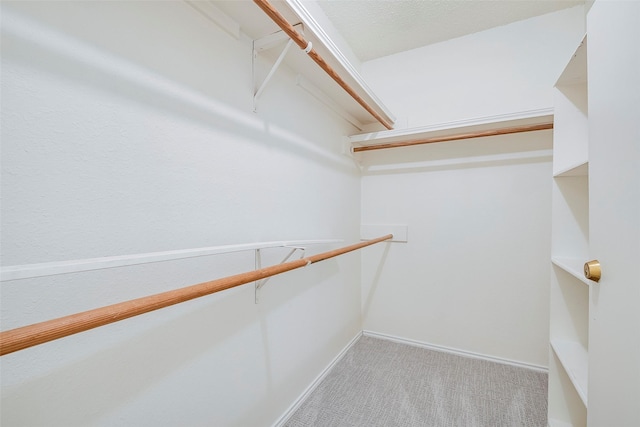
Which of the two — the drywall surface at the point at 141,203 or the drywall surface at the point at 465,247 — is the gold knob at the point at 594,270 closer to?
the drywall surface at the point at 141,203

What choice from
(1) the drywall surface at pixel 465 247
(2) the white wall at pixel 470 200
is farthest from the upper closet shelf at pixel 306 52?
(1) the drywall surface at pixel 465 247

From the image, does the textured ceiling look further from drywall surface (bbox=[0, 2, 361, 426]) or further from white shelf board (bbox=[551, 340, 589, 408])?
white shelf board (bbox=[551, 340, 589, 408])

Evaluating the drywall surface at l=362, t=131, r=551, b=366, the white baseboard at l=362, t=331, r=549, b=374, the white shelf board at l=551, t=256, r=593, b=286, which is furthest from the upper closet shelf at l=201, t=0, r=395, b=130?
the white baseboard at l=362, t=331, r=549, b=374

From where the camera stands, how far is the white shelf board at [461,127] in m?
1.57

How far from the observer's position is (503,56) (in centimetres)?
187

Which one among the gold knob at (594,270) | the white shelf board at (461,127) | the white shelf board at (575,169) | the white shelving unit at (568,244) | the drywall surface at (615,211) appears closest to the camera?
the drywall surface at (615,211)

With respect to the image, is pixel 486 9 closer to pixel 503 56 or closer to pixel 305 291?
pixel 503 56

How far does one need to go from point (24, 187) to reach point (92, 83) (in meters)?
0.32

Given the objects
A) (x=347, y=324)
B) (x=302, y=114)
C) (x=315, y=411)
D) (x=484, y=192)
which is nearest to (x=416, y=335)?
(x=347, y=324)

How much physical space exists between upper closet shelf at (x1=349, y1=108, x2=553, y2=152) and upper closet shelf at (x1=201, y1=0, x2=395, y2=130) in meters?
0.17

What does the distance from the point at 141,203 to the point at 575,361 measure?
184 centimetres

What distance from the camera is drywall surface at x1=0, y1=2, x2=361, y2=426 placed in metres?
0.58

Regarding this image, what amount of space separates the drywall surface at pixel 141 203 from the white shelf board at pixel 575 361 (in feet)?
4.11

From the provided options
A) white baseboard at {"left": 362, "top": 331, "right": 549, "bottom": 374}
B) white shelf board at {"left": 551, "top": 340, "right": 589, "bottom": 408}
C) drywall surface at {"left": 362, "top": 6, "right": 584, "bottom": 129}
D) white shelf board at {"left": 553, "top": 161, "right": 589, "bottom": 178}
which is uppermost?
drywall surface at {"left": 362, "top": 6, "right": 584, "bottom": 129}
